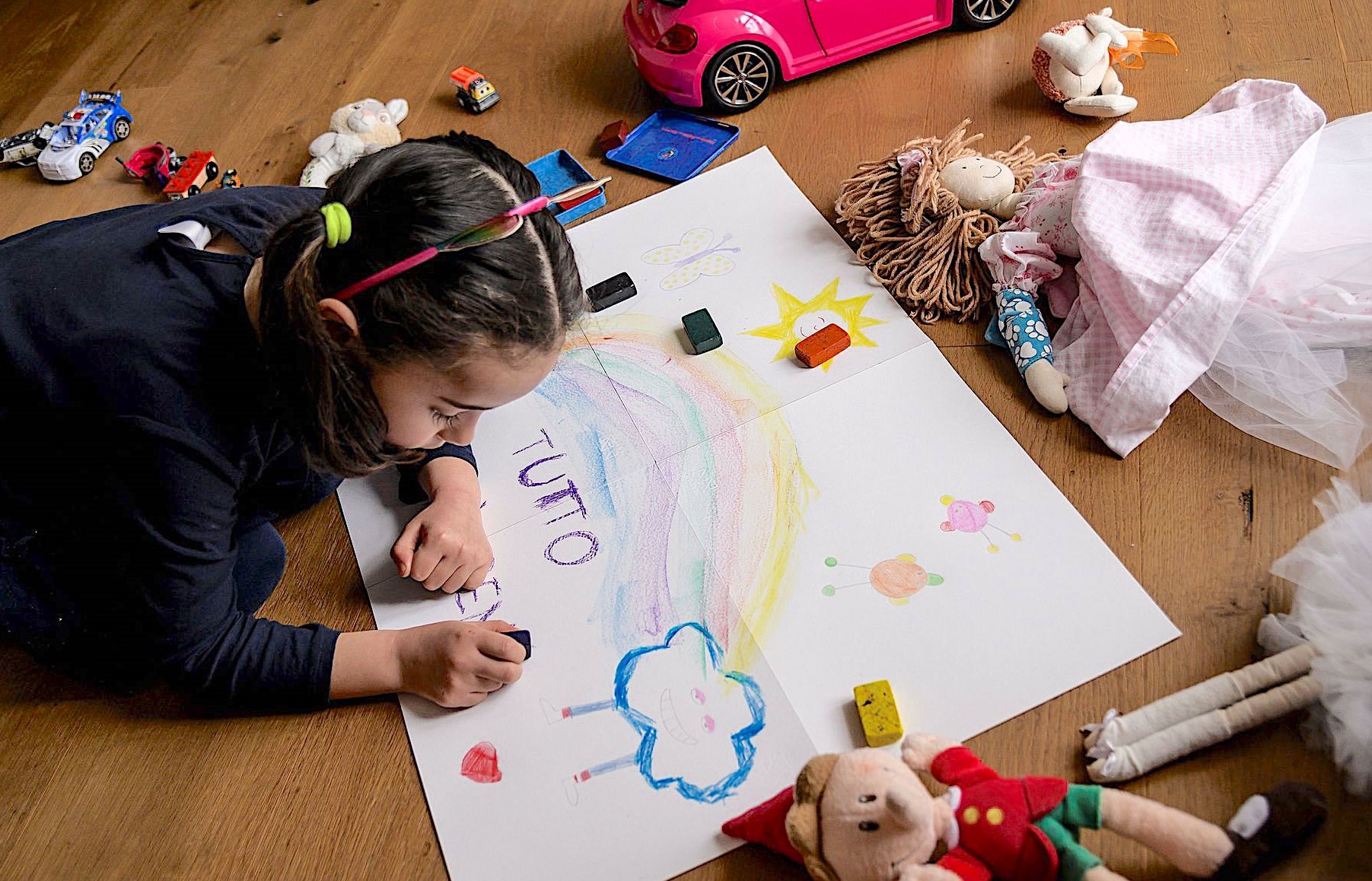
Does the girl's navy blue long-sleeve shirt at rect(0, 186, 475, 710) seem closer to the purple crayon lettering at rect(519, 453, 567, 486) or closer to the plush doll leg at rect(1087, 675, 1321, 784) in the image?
the purple crayon lettering at rect(519, 453, 567, 486)

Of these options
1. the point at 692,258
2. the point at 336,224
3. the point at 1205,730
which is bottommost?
the point at 1205,730

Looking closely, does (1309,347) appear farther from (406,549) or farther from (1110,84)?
(406,549)

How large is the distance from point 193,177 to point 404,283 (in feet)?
2.70

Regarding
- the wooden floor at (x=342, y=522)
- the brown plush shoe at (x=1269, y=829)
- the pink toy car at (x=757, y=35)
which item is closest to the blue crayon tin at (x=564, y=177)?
the wooden floor at (x=342, y=522)

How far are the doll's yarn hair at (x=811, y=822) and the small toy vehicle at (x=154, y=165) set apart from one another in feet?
Result: 3.73

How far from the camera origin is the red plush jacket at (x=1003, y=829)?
0.66 metres

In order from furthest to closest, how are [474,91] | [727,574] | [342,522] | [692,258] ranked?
1. [474,91]
2. [692,258]
3. [342,522]
4. [727,574]

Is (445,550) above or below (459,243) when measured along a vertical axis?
below

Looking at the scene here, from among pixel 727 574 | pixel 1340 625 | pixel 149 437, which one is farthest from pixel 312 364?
pixel 1340 625

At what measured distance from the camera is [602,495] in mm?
962

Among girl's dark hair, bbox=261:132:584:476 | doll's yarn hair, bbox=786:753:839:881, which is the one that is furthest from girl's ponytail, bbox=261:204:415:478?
doll's yarn hair, bbox=786:753:839:881

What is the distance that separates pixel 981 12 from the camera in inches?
50.9

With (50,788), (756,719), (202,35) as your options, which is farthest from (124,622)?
(202,35)

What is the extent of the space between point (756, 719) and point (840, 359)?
37 cm
